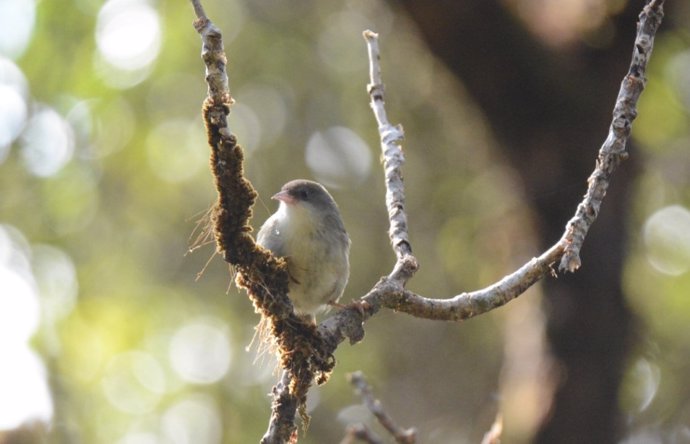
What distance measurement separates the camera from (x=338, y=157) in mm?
10664

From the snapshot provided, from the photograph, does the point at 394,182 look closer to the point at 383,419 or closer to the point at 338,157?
the point at 383,419

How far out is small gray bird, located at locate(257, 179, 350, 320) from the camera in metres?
4.18

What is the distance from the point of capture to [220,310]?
10828 millimetres

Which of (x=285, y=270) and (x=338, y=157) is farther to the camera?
(x=338, y=157)

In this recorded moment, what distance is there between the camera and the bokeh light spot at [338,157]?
A: 414 inches

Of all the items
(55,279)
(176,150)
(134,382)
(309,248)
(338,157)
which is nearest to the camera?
(309,248)

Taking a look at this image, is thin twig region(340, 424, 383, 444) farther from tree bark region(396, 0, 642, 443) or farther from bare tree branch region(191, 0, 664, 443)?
tree bark region(396, 0, 642, 443)

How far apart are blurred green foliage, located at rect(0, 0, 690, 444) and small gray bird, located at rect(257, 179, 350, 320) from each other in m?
3.24

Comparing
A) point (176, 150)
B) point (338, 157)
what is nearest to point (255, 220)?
point (338, 157)

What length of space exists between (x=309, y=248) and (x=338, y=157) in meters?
6.46

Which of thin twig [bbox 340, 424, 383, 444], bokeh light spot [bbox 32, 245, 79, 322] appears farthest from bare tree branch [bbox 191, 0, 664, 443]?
bokeh light spot [bbox 32, 245, 79, 322]

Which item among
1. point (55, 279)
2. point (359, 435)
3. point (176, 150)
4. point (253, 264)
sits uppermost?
point (176, 150)

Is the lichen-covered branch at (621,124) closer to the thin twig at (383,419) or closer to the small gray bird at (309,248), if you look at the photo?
the thin twig at (383,419)

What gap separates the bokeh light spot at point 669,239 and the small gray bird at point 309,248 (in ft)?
18.5
